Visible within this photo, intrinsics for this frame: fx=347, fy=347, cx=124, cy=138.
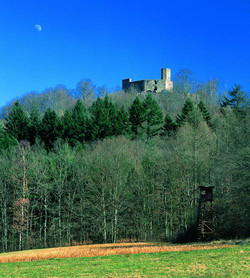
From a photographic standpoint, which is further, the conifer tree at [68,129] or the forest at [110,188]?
the conifer tree at [68,129]

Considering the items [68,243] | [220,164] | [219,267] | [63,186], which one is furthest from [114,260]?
[63,186]

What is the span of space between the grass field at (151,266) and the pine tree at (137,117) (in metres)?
36.8

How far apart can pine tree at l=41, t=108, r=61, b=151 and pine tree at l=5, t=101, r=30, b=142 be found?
371 cm

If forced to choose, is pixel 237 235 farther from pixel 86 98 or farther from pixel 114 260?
pixel 86 98

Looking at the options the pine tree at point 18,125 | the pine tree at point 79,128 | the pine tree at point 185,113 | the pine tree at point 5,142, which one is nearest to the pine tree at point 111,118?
the pine tree at point 79,128

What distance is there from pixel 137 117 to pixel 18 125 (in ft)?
64.9

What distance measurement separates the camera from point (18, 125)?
5728 centimetres

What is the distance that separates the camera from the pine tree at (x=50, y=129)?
53906mm

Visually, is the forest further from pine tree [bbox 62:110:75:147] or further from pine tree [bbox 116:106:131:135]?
pine tree [bbox 62:110:75:147]

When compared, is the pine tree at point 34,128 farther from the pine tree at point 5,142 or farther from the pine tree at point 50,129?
the pine tree at point 5,142

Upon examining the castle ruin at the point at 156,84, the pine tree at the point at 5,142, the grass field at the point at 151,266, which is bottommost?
the grass field at the point at 151,266

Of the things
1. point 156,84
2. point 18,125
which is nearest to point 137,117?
point 18,125

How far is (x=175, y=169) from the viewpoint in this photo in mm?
40156

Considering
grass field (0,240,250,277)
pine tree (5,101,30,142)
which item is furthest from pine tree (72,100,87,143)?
grass field (0,240,250,277)
